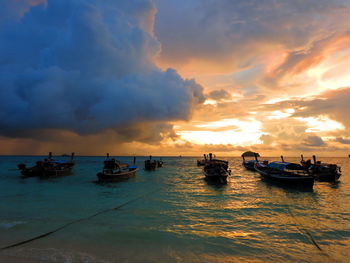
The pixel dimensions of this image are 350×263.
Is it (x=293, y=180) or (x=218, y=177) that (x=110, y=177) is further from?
(x=293, y=180)

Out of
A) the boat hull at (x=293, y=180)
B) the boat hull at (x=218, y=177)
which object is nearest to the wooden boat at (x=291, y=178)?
the boat hull at (x=293, y=180)

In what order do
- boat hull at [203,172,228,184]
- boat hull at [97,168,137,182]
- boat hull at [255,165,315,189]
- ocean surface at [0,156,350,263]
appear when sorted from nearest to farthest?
ocean surface at [0,156,350,263] < boat hull at [255,165,315,189] < boat hull at [203,172,228,184] < boat hull at [97,168,137,182]

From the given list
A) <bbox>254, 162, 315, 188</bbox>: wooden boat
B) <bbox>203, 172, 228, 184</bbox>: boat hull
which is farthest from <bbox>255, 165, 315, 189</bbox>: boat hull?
<bbox>203, 172, 228, 184</bbox>: boat hull

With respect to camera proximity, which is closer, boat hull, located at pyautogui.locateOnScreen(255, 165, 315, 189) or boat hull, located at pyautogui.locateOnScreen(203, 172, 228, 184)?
boat hull, located at pyautogui.locateOnScreen(255, 165, 315, 189)

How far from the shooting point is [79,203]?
1961cm

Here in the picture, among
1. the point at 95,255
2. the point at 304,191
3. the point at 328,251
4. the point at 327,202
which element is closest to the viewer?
the point at 95,255

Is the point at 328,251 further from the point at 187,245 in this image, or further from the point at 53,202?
the point at 53,202

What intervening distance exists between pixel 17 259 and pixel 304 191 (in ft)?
99.6

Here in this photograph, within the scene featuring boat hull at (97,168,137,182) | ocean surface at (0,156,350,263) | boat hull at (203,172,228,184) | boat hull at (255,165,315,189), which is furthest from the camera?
boat hull at (97,168,137,182)

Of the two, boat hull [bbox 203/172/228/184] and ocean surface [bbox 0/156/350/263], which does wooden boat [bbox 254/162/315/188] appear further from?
ocean surface [bbox 0/156/350/263]

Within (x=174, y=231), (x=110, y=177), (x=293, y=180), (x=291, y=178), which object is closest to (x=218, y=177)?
(x=291, y=178)

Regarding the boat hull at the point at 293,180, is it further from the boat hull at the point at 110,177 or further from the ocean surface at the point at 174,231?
the boat hull at the point at 110,177

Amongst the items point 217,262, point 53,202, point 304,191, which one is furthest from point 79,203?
point 304,191

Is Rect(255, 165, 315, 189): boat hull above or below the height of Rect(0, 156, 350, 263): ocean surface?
above
